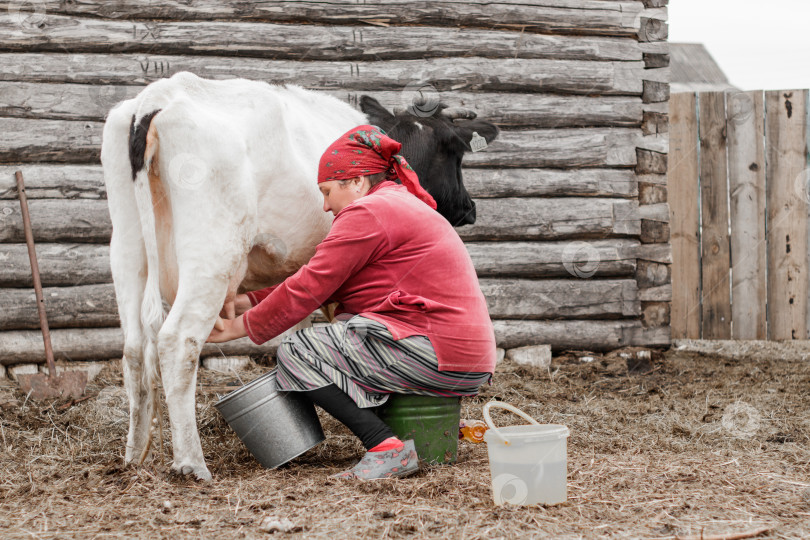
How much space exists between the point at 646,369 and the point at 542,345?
2.69 feet

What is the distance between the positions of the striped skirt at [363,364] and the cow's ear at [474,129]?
2274 millimetres

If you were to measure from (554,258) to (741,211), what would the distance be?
6.24ft

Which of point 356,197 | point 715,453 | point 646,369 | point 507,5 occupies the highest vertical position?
point 507,5

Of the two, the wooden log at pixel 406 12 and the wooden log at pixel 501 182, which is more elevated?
the wooden log at pixel 406 12

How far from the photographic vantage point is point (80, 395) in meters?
4.54

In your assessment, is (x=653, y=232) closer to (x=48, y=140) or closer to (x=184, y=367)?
(x=184, y=367)

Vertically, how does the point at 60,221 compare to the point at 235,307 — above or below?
above

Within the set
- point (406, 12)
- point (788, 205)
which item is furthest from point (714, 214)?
point (406, 12)

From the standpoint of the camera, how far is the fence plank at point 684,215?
655 cm

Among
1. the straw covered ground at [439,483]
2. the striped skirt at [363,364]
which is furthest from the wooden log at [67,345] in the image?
the striped skirt at [363,364]

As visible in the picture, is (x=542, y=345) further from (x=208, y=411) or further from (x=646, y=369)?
(x=208, y=411)

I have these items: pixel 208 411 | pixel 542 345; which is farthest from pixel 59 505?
pixel 542 345

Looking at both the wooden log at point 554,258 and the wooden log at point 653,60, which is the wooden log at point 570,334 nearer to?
the wooden log at point 554,258

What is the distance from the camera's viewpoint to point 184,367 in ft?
9.59
